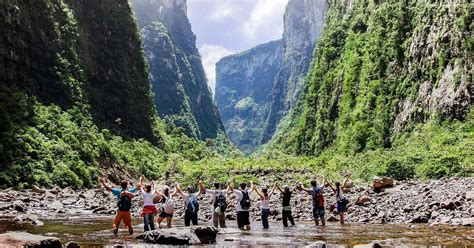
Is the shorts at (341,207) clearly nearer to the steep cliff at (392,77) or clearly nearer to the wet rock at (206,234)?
the wet rock at (206,234)

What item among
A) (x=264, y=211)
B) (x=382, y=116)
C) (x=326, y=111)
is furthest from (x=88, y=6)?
(x=264, y=211)

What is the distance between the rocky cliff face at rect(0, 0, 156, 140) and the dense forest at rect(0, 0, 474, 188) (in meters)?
0.21

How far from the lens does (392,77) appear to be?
60.7m

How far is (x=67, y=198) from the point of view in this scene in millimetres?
35031

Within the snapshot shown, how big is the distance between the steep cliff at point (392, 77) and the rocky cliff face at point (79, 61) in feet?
100

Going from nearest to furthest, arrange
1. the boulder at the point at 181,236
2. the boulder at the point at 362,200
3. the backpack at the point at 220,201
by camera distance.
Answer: the boulder at the point at 181,236 → the backpack at the point at 220,201 → the boulder at the point at 362,200

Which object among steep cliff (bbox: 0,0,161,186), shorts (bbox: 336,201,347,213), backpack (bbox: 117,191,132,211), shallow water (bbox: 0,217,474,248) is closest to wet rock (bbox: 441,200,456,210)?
shallow water (bbox: 0,217,474,248)

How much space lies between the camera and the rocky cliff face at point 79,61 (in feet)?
172

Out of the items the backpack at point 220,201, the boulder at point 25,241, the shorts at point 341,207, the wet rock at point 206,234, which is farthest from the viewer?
the shorts at point 341,207

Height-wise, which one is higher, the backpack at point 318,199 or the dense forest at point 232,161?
the dense forest at point 232,161

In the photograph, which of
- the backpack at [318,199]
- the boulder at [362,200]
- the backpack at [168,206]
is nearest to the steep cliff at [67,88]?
the backpack at [168,206]

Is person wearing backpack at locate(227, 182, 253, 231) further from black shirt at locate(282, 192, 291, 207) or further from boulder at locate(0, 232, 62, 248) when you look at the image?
boulder at locate(0, 232, 62, 248)

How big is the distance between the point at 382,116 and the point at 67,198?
3698 cm

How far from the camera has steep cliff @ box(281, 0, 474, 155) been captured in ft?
147
